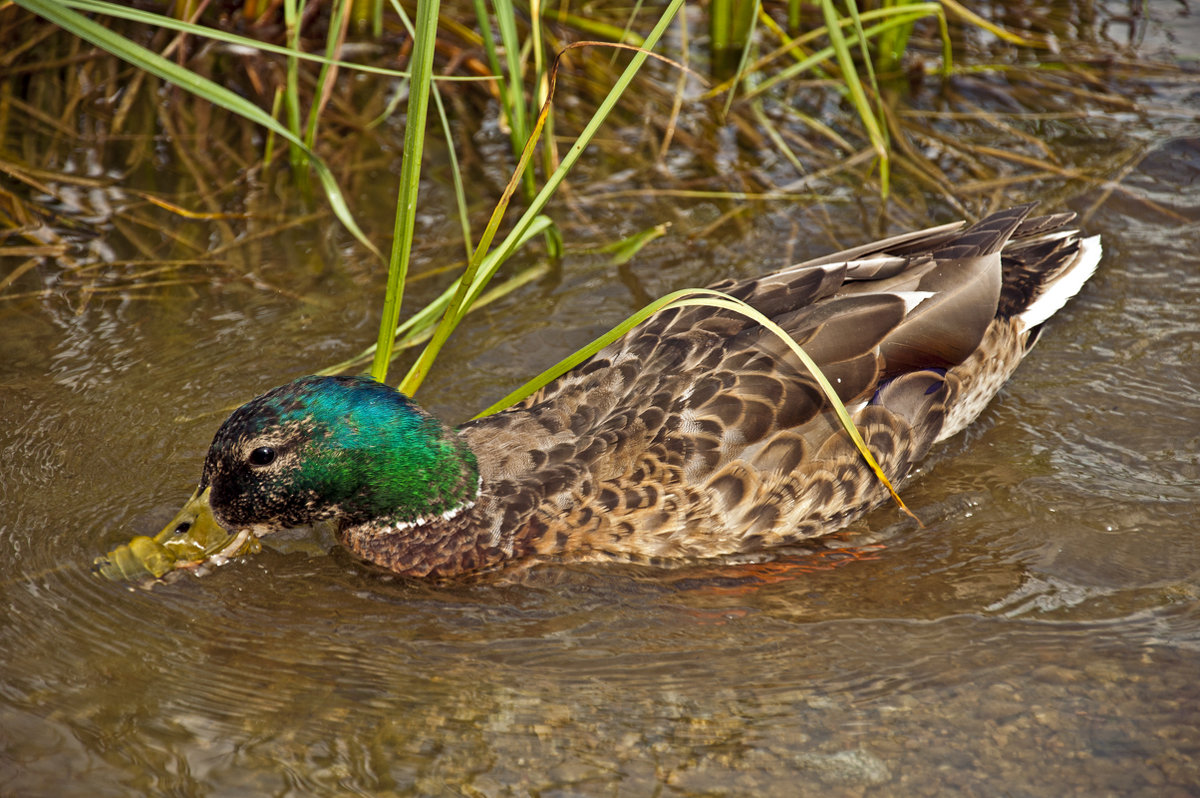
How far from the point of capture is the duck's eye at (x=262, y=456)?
13.0 feet

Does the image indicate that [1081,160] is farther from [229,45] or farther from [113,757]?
[113,757]

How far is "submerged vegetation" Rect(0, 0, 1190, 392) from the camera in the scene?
6.10m

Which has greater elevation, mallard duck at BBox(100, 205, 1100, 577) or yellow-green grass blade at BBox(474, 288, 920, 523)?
yellow-green grass blade at BBox(474, 288, 920, 523)

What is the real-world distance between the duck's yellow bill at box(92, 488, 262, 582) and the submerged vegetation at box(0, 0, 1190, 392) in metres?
1.97

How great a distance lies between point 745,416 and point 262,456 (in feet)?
5.33

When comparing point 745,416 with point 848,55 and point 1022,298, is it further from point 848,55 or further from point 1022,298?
point 848,55

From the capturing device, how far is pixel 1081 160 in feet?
22.2

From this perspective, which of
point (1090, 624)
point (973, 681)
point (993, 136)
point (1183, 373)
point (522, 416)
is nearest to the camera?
point (973, 681)

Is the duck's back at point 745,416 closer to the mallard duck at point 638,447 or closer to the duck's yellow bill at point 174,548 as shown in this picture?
the mallard duck at point 638,447

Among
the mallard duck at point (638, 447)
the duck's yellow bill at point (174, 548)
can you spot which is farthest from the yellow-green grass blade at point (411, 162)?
the duck's yellow bill at point (174, 548)

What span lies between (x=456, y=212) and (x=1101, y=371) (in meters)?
3.29

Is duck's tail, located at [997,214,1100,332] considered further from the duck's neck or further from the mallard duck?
the duck's neck

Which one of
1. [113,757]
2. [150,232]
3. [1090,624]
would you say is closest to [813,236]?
[1090,624]

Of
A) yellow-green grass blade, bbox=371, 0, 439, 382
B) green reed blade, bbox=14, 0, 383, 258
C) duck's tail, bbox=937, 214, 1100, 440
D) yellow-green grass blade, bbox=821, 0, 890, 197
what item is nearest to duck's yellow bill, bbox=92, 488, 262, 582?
yellow-green grass blade, bbox=371, 0, 439, 382
